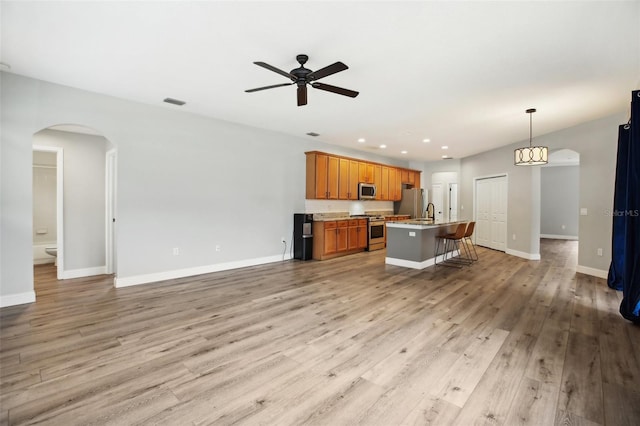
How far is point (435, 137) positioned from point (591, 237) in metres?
3.32

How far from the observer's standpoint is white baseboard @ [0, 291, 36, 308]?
11.4ft

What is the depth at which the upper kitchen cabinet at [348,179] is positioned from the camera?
7.32 m

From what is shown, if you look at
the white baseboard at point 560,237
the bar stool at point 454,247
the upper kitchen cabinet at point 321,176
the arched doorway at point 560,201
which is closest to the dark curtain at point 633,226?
the bar stool at point 454,247

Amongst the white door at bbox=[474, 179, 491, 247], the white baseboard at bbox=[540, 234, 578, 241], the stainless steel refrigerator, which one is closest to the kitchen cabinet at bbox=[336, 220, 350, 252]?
the stainless steel refrigerator

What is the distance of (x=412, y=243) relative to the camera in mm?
5727

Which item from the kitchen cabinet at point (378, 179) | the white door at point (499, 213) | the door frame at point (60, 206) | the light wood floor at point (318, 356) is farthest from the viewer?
the kitchen cabinet at point (378, 179)

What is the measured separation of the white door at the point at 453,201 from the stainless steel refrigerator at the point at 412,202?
1.12 metres

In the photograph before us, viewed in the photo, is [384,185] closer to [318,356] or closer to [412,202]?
[412,202]

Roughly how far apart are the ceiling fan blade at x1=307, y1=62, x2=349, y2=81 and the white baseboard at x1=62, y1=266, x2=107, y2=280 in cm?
497

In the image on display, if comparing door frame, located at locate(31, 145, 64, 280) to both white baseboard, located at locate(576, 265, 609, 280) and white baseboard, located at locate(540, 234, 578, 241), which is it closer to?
white baseboard, located at locate(576, 265, 609, 280)

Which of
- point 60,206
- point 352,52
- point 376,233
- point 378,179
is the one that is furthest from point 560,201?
point 60,206

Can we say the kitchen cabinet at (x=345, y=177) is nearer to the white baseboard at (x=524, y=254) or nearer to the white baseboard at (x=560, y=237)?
the white baseboard at (x=524, y=254)

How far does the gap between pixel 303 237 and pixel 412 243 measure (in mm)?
2256

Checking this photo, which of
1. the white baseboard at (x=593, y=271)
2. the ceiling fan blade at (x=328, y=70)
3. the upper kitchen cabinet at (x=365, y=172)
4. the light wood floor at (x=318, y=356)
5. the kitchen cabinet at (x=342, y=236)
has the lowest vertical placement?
the light wood floor at (x=318, y=356)
